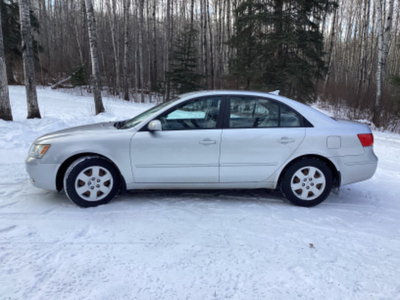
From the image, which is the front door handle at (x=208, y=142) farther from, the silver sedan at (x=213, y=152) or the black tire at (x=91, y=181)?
the black tire at (x=91, y=181)

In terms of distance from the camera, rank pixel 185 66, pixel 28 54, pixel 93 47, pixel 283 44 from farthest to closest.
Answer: pixel 185 66, pixel 283 44, pixel 93 47, pixel 28 54

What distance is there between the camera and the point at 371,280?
245 centimetres

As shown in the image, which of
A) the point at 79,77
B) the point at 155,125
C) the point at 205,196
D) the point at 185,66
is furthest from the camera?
the point at 79,77

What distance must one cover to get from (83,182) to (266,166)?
2.45 m

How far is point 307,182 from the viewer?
392 centimetres

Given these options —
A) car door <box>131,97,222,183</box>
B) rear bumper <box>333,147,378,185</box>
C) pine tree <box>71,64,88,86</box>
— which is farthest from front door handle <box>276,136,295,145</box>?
pine tree <box>71,64,88,86</box>

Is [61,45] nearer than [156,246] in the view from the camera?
No

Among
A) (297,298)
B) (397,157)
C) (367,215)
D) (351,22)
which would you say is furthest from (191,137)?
(351,22)

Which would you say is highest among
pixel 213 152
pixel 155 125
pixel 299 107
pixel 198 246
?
pixel 299 107

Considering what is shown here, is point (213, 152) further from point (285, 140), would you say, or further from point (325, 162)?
point (325, 162)

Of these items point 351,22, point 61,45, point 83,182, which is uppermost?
point 351,22

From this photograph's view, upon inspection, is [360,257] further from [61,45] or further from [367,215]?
[61,45]

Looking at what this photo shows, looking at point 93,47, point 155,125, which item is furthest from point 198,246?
point 93,47

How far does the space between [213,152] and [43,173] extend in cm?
226
